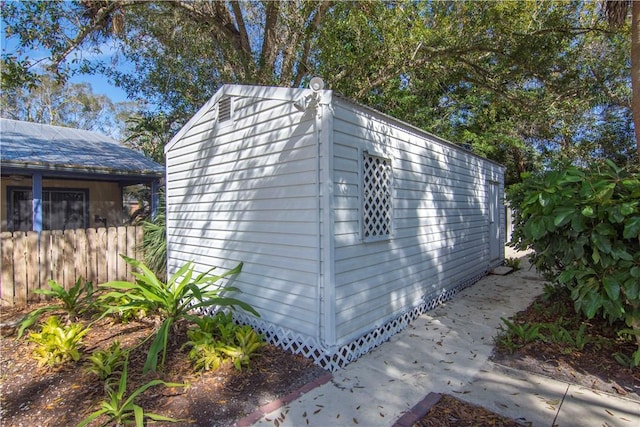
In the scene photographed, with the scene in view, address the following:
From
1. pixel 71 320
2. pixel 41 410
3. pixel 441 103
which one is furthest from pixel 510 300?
pixel 441 103

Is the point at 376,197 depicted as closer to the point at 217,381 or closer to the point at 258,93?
the point at 258,93

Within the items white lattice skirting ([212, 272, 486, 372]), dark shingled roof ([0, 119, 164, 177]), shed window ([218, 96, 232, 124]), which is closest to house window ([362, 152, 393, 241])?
white lattice skirting ([212, 272, 486, 372])

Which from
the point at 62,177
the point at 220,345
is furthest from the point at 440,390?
the point at 62,177

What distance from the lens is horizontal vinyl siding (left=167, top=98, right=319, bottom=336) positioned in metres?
3.56

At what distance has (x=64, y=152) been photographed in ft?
28.4

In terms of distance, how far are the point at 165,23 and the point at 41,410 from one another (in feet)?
30.5

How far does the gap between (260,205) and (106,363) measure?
2.17 m

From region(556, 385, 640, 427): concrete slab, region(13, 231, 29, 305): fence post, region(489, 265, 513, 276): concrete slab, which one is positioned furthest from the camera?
region(489, 265, 513, 276): concrete slab

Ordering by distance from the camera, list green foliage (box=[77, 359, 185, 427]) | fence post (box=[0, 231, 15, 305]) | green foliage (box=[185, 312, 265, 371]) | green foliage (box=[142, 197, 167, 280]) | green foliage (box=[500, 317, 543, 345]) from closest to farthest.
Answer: green foliage (box=[77, 359, 185, 427])
green foliage (box=[185, 312, 265, 371])
green foliage (box=[500, 317, 543, 345])
fence post (box=[0, 231, 15, 305])
green foliage (box=[142, 197, 167, 280])

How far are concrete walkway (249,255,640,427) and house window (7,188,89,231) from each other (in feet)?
30.7

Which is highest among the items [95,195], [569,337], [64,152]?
[64,152]

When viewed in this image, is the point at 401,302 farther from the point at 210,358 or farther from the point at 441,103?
the point at 441,103

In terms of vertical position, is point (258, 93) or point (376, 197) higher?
point (258, 93)

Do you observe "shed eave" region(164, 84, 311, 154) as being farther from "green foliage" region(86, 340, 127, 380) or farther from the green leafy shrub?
"green foliage" region(86, 340, 127, 380)
